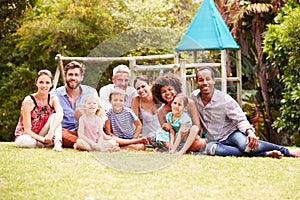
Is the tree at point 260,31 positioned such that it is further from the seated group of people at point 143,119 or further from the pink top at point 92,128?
the pink top at point 92,128

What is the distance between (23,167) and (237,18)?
6028mm

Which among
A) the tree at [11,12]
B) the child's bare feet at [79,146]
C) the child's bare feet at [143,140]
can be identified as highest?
the tree at [11,12]

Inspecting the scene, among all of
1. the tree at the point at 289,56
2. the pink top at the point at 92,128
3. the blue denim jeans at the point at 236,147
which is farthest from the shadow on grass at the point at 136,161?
the tree at the point at 289,56

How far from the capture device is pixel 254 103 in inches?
399

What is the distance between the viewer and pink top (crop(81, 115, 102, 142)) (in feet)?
17.4

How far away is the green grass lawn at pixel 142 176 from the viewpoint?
3.67 metres

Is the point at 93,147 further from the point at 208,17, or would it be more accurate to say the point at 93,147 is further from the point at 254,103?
the point at 254,103

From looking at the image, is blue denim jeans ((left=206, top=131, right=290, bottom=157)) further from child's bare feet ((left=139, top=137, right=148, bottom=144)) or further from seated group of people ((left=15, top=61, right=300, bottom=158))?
child's bare feet ((left=139, top=137, right=148, bottom=144))

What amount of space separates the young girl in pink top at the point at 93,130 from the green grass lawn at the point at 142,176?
13cm

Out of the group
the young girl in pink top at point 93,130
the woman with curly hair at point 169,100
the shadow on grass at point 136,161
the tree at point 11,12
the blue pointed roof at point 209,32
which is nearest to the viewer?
the shadow on grass at point 136,161

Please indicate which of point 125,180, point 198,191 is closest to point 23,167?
point 125,180

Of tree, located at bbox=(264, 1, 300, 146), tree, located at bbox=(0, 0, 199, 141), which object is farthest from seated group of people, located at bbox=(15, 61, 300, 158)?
tree, located at bbox=(0, 0, 199, 141)

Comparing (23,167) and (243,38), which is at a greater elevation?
(243,38)

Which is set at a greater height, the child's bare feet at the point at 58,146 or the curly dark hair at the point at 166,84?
the curly dark hair at the point at 166,84
